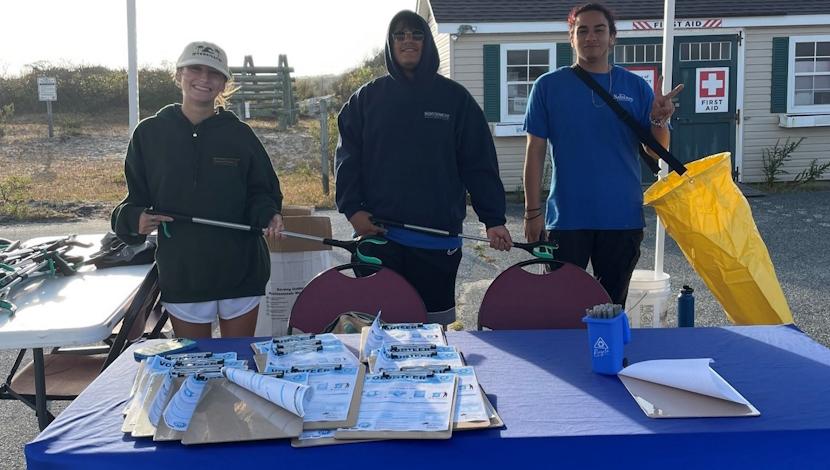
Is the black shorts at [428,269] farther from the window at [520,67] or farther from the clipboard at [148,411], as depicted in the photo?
the window at [520,67]

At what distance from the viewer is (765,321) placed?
3266 millimetres

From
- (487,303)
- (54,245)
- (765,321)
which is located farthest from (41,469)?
(765,321)

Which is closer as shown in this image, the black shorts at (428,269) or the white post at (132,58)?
the black shorts at (428,269)

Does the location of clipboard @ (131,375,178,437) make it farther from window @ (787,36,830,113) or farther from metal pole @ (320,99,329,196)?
window @ (787,36,830,113)

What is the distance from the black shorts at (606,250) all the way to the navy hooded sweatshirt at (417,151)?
0.32m

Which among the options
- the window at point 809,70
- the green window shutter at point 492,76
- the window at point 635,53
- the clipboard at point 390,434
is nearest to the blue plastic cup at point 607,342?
the clipboard at point 390,434

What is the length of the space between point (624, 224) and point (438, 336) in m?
1.27

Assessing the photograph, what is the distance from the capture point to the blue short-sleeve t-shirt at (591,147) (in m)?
3.25

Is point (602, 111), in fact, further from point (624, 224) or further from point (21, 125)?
point (21, 125)

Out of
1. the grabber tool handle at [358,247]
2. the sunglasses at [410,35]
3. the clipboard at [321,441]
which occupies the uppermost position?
the sunglasses at [410,35]

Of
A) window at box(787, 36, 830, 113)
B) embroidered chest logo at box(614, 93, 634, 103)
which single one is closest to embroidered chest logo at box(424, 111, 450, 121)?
embroidered chest logo at box(614, 93, 634, 103)

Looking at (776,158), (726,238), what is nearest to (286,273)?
(726,238)

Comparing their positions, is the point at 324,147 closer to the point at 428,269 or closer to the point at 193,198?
the point at 428,269

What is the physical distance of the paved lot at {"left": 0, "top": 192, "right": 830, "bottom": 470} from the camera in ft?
13.0
